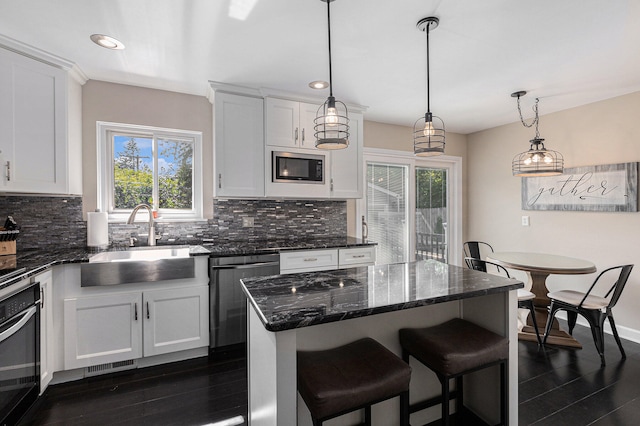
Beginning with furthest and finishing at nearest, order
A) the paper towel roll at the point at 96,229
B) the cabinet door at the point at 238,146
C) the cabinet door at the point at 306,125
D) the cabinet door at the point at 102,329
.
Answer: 1. the cabinet door at the point at 306,125
2. the cabinet door at the point at 238,146
3. the paper towel roll at the point at 96,229
4. the cabinet door at the point at 102,329

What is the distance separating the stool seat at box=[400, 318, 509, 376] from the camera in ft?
4.59

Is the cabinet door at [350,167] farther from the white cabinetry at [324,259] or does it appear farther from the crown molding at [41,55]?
the crown molding at [41,55]

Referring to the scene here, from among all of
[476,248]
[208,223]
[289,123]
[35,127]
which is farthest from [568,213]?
[35,127]

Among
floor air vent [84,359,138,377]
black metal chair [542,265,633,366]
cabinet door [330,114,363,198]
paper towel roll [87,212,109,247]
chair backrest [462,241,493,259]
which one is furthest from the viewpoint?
chair backrest [462,241,493,259]

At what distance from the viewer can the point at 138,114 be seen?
Result: 2943 millimetres

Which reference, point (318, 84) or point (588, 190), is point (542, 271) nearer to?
point (588, 190)

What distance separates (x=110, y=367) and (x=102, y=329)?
0.33 m

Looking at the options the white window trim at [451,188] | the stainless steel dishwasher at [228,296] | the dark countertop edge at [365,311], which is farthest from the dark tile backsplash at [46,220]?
the white window trim at [451,188]

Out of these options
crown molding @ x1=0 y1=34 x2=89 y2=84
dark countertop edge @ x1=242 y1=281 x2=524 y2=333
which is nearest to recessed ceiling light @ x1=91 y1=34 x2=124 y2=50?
crown molding @ x1=0 y1=34 x2=89 y2=84

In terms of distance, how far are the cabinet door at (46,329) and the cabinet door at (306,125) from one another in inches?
89.7

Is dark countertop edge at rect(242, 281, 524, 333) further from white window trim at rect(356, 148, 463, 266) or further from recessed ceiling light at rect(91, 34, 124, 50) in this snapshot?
white window trim at rect(356, 148, 463, 266)

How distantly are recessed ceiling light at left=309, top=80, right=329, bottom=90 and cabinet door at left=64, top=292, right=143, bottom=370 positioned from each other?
2.28 meters

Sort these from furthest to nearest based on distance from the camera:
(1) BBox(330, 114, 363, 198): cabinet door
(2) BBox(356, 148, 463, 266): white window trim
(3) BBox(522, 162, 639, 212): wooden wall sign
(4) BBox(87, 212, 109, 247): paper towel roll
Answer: (2) BBox(356, 148, 463, 266): white window trim, (1) BBox(330, 114, 363, 198): cabinet door, (3) BBox(522, 162, 639, 212): wooden wall sign, (4) BBox(87, 212, 109, 247): paper towel roll

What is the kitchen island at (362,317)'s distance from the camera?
3.71ft
